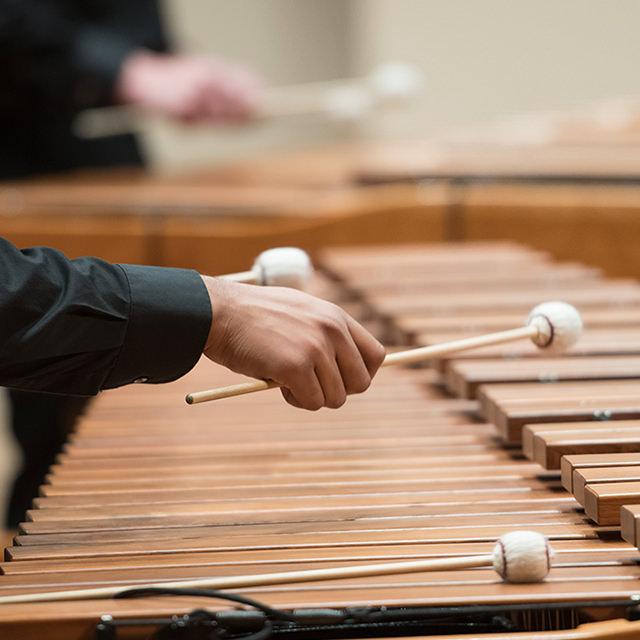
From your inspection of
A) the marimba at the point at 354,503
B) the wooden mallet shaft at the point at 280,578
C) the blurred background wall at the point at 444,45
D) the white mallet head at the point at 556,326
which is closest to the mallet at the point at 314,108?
the blurred background wall at the point at 444,45

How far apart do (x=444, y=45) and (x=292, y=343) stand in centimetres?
482

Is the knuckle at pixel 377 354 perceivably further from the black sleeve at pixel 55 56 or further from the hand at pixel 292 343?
the black sleeve at pixel 55 56

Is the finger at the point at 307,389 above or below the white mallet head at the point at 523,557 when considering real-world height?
above

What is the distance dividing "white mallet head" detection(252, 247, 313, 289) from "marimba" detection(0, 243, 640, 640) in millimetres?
220

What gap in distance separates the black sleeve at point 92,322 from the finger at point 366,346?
0.17 meters

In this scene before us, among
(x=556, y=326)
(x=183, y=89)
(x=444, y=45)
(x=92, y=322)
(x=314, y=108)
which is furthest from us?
(x=444, y=45)

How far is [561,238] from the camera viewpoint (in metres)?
3.03

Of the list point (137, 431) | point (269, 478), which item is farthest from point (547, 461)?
point (137, 431)

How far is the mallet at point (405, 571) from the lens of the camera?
1312 mm

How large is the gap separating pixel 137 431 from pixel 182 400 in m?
0.19

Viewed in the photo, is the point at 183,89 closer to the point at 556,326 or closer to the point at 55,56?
the point at 55,56

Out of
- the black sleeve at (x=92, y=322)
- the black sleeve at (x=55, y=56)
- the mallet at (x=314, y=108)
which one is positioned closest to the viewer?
the black sleeve at (x=92, y=322)

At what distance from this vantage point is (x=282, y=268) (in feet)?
6.30

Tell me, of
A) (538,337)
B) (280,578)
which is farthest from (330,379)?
(538,337)
